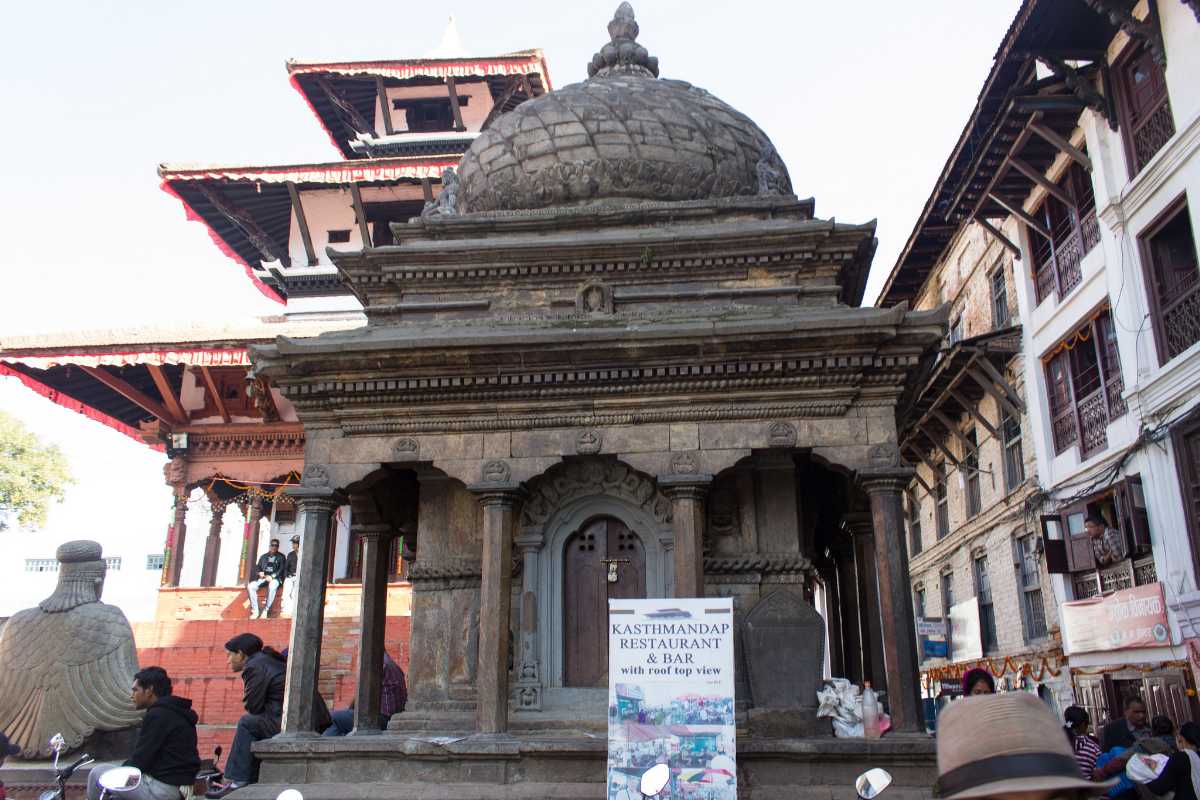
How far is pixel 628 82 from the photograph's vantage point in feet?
47.9

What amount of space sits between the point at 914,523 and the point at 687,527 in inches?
907

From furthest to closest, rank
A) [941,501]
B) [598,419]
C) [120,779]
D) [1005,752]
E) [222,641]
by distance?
[941,501], [222,641], [598,419], [120,779], [1005,752]

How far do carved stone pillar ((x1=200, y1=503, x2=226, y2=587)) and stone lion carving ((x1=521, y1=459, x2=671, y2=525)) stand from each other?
46.1ft

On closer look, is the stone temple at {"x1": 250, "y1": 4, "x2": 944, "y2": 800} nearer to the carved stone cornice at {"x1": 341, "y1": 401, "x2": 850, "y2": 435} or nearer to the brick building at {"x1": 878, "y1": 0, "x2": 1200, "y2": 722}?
the carved stone cornice at {"x1": 341, "y1": 401, "x2": 850, "y2": 435}

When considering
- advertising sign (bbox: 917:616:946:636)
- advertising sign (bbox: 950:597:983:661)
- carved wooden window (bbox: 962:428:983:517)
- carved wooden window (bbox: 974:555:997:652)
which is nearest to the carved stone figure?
advertising sign (bbox: 917:616:946:636)

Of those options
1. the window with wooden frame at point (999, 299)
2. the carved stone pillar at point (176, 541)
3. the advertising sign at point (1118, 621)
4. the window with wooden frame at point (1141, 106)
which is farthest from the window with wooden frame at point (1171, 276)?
the carved stone pillar at point (176, 541)

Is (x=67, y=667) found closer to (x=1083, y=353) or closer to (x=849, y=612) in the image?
(x=849, y=612)

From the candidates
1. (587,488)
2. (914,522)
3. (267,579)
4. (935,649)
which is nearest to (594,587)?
(587,488)

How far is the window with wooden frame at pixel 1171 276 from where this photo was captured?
1424cm

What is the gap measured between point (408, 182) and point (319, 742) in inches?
766

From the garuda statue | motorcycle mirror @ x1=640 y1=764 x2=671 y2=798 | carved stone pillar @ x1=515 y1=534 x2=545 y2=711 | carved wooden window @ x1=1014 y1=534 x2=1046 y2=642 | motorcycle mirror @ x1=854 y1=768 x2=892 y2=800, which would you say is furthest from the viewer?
carved wooden window @ x1=1014 y1=534 x2=1046 y2=642

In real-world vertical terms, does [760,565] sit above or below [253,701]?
above

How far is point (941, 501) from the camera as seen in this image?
27.8m

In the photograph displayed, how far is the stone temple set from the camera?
31.2 feet
